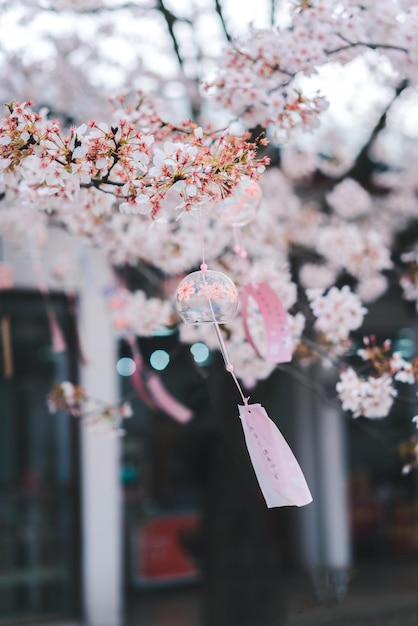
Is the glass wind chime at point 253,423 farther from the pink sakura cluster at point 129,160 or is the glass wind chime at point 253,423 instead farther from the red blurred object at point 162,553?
the red blurred object at point 162,553

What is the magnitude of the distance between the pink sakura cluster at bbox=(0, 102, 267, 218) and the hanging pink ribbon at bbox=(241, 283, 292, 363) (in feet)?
2.11

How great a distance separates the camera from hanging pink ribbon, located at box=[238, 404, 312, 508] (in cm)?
227

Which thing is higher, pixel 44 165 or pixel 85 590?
pixel 44 165

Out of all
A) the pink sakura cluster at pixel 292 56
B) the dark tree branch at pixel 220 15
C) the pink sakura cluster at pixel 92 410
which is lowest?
the pink sakura cluster at pixel 92 410

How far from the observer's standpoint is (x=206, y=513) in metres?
5.04

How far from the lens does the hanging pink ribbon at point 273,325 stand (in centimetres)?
272

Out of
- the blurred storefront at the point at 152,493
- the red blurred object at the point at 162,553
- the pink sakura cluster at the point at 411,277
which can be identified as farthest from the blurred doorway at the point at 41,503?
the pink sakura cluster at the point at 411,277

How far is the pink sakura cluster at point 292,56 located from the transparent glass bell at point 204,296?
804 millimetres

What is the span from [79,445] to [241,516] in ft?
4.99

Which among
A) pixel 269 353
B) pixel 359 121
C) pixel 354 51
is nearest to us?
pixel 269 353

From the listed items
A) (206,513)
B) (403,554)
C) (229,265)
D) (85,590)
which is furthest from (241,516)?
(403,554)

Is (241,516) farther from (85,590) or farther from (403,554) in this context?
(403,554)

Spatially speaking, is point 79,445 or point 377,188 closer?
point 79,445

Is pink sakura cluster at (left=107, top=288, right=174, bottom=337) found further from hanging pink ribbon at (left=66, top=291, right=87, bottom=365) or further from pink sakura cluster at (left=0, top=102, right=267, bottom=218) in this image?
pink sakura cluster at (left=0, top=102, right=267, bottom=218)
